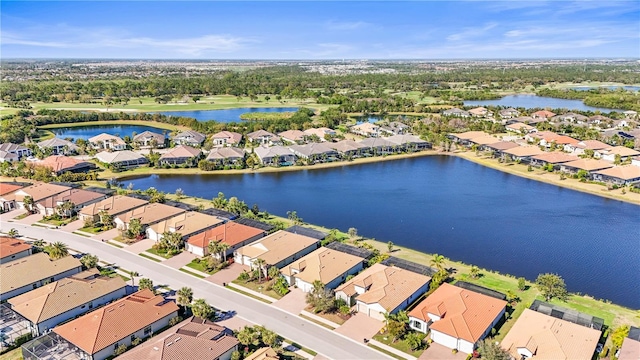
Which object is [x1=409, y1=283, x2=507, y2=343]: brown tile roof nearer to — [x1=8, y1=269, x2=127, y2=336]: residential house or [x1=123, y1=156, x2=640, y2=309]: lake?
[x1=123, y1=156, x2=640, y2=309]: lake

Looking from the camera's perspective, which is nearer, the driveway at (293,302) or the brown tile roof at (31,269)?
the driveway at (293,302)

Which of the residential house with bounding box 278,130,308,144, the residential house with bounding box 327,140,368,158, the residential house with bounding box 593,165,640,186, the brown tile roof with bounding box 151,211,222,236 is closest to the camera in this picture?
the brown tile roof with bounding box 151,211,222,236

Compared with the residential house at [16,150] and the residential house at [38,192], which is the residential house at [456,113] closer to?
the residential house at [38,192]

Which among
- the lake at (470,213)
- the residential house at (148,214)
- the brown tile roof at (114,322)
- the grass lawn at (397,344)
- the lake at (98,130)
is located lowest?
the grass lawn at (397,344)

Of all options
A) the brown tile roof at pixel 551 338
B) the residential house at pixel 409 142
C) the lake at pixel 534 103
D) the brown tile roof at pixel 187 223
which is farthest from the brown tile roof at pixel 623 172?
the lake at pixel 534 103

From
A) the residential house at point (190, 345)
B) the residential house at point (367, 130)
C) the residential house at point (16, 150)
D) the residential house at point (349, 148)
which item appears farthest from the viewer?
the residential house at point (367, 130)

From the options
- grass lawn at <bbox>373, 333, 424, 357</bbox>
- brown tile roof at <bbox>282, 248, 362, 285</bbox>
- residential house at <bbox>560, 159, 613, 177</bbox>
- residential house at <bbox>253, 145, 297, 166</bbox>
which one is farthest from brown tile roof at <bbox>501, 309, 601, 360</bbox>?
residential house at <bbox>253, 145, 297, 166</bbox>

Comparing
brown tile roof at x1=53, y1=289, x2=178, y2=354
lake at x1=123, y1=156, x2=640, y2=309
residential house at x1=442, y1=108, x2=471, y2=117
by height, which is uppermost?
residential house at x1=442, y1=108, x2=471, y2=117

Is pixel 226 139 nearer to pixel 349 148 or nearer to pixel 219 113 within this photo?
pixel 349 148
